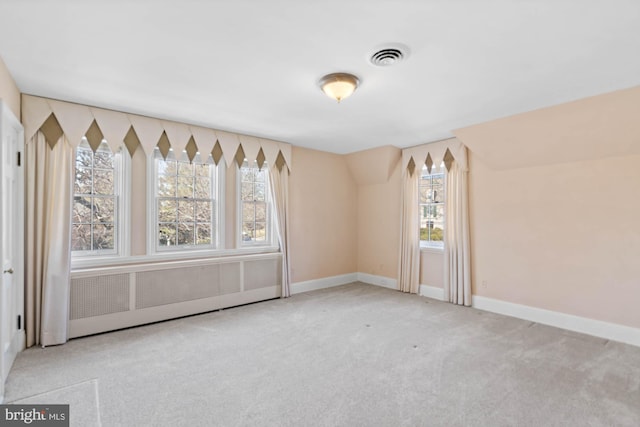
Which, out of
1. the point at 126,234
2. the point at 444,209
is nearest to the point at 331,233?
the point at 444,209

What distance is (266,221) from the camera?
5230 millimetres

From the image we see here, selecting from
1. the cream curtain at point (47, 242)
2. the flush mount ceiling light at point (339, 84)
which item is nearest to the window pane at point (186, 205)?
the cream curtain at point (47, 242)

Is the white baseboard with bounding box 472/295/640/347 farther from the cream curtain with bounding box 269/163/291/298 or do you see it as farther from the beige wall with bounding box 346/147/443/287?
the cream curtain with bounding box 269/163/291/298

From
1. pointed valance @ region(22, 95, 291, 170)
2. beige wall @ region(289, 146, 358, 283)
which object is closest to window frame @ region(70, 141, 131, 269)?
pointed valance @ region(22, 95, 291, 170)

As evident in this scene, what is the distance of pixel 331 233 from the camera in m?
6.03

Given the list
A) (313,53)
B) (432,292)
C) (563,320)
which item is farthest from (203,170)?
(563,320)

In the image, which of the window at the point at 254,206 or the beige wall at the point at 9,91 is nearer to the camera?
the beige wall at the point at 9,91

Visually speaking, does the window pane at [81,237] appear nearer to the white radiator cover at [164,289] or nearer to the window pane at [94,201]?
the window pane at [94,201]

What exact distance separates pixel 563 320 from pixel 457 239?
5.15 feet

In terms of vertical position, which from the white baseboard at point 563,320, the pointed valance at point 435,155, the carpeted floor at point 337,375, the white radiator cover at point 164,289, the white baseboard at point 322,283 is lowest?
the carpeted floor at point 337,375

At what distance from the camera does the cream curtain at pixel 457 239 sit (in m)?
4.68

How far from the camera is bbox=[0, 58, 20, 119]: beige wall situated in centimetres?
251

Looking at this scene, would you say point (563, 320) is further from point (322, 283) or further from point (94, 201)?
point (94, 201)

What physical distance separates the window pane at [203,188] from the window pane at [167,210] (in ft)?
1.09
